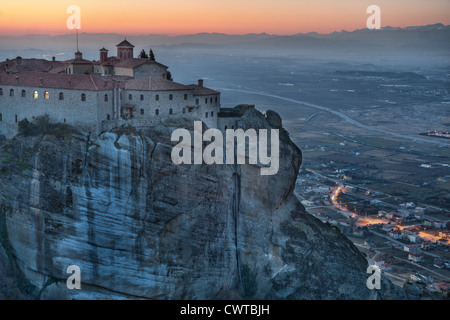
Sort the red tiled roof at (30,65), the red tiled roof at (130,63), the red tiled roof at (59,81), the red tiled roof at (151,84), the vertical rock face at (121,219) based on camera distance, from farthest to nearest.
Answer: the red tiled roof at (30,65) → the red tiled roof at (130,63) → the red tiled roof at (151,84) → the red tiled roof at (59,81) → the vertical rock face at (121,219)

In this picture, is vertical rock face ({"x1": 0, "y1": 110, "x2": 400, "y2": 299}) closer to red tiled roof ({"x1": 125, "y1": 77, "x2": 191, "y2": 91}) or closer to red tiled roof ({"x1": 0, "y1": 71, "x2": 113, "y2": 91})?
red tiled roof ({"x1": 125, "y1": 77, "x2": 191, "y2": 91})

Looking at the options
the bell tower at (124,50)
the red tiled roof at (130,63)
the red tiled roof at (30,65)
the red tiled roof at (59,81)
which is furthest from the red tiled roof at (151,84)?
the red tiled roof at (30,65)

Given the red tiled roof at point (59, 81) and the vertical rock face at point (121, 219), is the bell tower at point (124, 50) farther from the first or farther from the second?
the vertical rock face at point (121, 219)

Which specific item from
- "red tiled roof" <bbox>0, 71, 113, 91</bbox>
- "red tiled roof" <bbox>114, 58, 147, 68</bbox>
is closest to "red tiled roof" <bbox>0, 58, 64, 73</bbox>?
"red tiled roof" <bbox>0, 71, 113, 91</bbox>

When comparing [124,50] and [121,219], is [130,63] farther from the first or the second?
[121,219]

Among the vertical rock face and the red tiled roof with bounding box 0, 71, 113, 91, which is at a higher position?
the red tiled roof with bounding box 0, 71, 113, 91

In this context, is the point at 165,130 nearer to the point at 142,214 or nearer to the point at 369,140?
the point at 142,214
